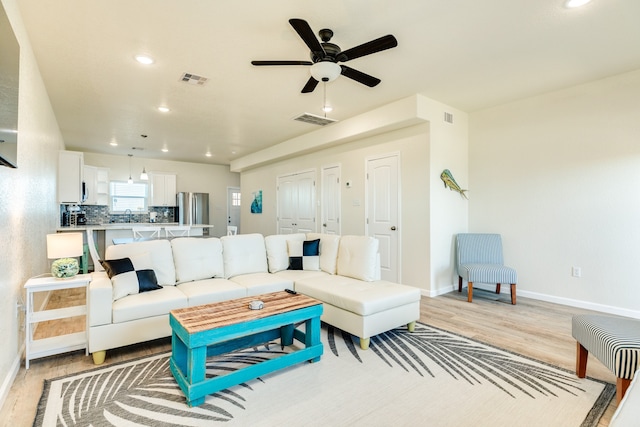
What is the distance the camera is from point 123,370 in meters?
2.39

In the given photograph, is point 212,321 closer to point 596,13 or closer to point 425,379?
point 425,379

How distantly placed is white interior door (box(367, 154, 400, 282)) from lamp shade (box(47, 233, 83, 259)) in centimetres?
385

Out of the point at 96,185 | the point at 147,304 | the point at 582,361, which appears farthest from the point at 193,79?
the point at 96,185

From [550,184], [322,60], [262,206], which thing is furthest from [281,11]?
[262,206]

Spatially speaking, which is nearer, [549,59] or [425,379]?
[425,379]

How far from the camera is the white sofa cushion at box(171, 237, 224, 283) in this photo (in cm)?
335

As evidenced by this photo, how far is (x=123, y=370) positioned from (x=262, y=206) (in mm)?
6065

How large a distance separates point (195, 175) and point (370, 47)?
323 inches

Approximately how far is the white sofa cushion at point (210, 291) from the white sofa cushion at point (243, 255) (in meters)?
0.31

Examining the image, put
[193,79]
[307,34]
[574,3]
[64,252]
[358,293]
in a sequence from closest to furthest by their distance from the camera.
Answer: [307,34], [574,3], [64,252], [358,293], [193,79]

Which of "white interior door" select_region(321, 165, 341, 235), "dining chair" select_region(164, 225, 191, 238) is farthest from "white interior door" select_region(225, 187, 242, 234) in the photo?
"white interior door" select_region(321, 165, 341, 235)

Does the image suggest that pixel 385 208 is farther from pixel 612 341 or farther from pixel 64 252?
pixel 64 252

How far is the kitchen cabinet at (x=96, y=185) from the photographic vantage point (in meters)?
7.08

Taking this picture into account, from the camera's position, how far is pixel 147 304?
105 inches
